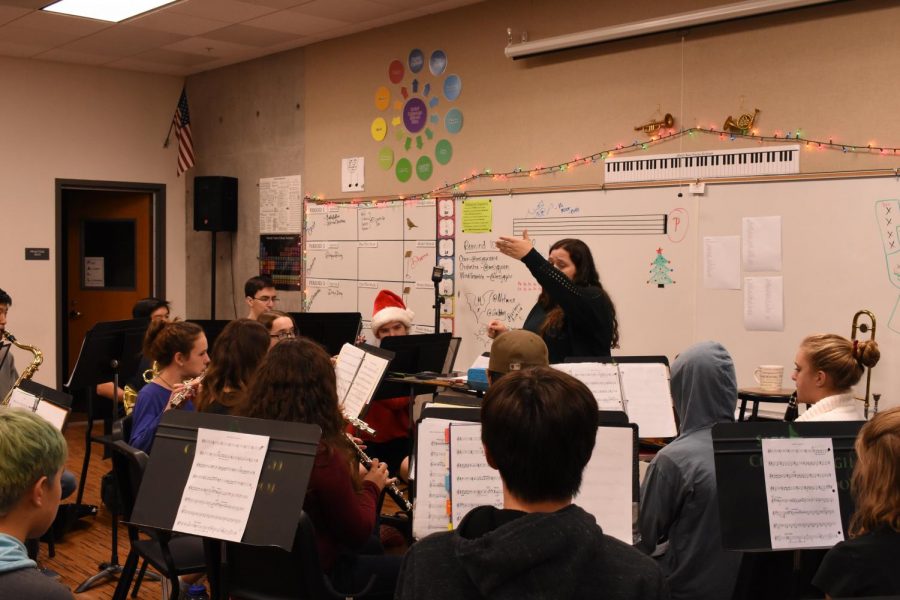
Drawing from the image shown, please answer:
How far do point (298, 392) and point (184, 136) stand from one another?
6.99m

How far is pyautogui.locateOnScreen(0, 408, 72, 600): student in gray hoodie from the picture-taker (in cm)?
186

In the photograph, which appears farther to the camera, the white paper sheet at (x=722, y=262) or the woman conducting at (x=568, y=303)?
the white paper sheet at (x=722, y=262)

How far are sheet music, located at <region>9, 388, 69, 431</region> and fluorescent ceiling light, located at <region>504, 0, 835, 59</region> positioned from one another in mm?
3858

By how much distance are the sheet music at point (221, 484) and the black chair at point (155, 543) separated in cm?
50

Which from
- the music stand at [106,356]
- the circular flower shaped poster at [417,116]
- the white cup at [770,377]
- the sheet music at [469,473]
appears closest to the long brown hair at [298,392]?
the sheet music at [469,473]

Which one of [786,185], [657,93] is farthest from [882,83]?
[657,93]

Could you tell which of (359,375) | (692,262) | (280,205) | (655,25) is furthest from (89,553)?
(655,25)

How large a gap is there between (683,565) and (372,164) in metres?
5.35

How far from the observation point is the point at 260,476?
8.59 ft

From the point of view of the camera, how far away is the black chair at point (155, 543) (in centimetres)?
317

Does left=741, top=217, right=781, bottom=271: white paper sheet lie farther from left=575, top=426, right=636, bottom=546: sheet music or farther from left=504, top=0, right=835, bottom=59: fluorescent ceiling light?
left=575, top=426, right=636, bottom=546: sheet music

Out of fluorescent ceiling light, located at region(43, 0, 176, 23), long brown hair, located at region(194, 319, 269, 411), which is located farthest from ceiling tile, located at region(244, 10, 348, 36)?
long brown hair, located at region(194, 319, 269, 411)

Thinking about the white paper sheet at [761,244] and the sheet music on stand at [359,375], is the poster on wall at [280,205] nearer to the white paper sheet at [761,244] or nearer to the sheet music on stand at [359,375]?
the white paper sheet at [761,244]

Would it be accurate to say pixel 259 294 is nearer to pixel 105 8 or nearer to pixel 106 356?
pixel 106 356
